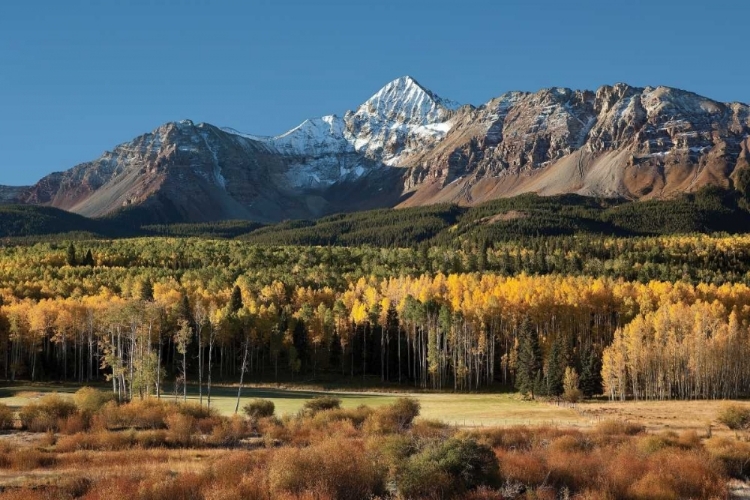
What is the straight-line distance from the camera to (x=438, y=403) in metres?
77.5

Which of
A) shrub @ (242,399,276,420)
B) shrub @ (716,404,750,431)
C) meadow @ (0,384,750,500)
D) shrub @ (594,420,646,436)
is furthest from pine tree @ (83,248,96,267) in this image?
shrub @ (716,404,750,431)

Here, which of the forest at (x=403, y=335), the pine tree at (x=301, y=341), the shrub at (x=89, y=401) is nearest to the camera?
the shrub at (x=89, y=401)

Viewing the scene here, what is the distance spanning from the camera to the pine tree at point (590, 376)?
87.3m

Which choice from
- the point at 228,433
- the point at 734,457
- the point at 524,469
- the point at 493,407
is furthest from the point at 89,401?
the point at 493,407

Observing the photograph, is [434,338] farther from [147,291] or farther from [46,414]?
[46,414]

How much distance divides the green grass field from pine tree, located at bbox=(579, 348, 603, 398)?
8.63m

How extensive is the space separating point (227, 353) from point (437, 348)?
3435 cm

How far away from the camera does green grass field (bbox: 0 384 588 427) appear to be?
198 feet

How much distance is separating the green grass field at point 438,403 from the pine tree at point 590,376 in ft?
28.3

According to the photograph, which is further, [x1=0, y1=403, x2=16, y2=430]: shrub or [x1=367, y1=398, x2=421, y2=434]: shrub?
[x1=0, y1=403, x2=16, y2=430]: shrub

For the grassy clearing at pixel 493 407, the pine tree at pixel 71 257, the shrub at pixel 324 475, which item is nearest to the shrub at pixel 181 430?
the grassy clearing at pixel 493 407

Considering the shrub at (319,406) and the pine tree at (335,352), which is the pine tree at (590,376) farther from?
the shrub at (319,406)

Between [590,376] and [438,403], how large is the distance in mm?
22599

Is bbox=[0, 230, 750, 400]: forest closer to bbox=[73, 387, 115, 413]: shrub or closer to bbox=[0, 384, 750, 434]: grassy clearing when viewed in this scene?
bbox=[0, 384, 750, 434]: grassy clearing
